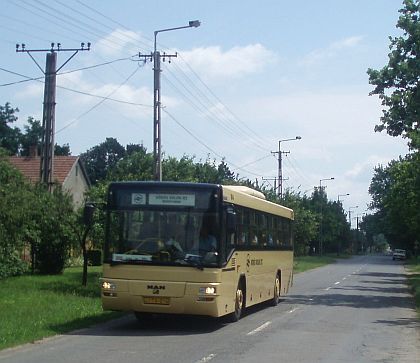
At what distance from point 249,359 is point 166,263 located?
13.2 ft

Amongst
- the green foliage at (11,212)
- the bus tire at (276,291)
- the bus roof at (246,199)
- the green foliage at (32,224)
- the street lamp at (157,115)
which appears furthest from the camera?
the street lamp at (157,115)

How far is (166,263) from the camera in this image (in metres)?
16.0

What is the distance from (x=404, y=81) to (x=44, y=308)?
618 inches

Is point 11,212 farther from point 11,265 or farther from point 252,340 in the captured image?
point 252,340

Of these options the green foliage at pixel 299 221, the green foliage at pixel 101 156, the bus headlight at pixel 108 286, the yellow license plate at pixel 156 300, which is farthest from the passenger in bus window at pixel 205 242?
the green foliage at pixel 101 156

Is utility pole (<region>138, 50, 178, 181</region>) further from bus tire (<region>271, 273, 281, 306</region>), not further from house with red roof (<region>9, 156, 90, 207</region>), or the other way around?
house with red roof (<region>9, 156, 90, 207</region>)

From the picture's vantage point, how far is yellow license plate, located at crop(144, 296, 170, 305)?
16.0 m

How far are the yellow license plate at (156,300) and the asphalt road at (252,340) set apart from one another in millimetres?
609

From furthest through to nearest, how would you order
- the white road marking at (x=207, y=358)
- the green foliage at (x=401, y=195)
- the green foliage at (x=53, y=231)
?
the green foliage at (x=401, y=195) < the green foliage at (x=53, y=231) < the white road marking at (x=207, y=358)

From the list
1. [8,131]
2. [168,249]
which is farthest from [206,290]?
[8,131]

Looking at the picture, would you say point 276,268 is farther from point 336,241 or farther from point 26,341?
point 336,241

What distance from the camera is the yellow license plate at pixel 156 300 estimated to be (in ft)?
52.5

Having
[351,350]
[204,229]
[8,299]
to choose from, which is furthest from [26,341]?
[8,299]

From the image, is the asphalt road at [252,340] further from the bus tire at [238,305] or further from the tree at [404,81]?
the tree at [404,81]
